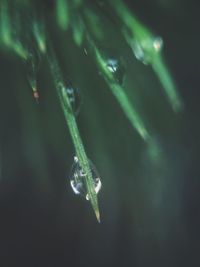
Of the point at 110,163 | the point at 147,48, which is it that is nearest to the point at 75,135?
the point at 147,48

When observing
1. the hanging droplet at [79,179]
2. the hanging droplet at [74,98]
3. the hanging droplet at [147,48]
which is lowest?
the hanging droplet at [79,179]

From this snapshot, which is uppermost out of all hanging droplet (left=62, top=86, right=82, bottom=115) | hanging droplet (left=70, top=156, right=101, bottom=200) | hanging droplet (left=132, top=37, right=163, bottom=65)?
hanging droplet (left=62, top=86, right=82, bottom=115)

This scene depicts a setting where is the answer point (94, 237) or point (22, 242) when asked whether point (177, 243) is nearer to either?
point (94, 237)

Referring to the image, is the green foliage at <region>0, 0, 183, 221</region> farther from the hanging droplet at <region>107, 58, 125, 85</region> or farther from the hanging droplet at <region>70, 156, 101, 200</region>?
the hanging droplet at <region>70, 156, 101, 200</region>

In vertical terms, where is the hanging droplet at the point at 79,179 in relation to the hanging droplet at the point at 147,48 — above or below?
below

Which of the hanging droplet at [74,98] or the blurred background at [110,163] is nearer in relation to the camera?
the hanging droplet at [74,98]

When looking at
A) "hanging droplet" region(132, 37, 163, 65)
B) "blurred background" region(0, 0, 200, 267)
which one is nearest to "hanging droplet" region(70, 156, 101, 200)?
"blurred background" region(0, 0, 200, 267)

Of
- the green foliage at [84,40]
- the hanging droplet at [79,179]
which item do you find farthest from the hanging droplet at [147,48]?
the hanging droplet at [79,179]

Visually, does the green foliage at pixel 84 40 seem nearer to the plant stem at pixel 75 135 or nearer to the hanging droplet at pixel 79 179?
the plant stem at pixel 75 135
